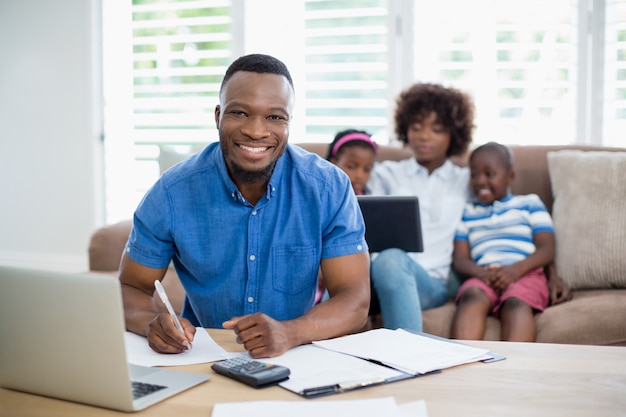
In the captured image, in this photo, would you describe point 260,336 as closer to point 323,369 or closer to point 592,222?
point 323,369

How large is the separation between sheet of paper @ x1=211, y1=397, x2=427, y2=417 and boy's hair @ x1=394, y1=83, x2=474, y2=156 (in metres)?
1.91

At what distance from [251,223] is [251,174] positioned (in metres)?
0.10

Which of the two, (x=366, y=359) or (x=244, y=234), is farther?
(x=244, y=234)

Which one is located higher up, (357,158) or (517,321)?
(357,158)

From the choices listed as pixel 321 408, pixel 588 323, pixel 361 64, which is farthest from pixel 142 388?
pixel 361 64

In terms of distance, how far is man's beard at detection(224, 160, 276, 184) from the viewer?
1513mm

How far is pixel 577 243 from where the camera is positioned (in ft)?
8.04

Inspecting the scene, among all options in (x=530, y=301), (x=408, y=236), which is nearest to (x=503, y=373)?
(x=408, y=236)

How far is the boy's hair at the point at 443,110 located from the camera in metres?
2.74

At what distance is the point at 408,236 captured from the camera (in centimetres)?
215

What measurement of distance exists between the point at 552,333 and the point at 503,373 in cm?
117

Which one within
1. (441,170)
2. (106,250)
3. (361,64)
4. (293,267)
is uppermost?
(361,64)

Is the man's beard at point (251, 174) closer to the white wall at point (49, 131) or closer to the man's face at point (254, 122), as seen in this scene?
the man's face at point (254, 122)

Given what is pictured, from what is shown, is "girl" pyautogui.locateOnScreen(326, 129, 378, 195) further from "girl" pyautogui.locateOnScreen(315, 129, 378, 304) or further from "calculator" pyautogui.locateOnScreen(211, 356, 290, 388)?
"calculator" pyautogui.locateOnScreen(211, 356, 290, 388)
